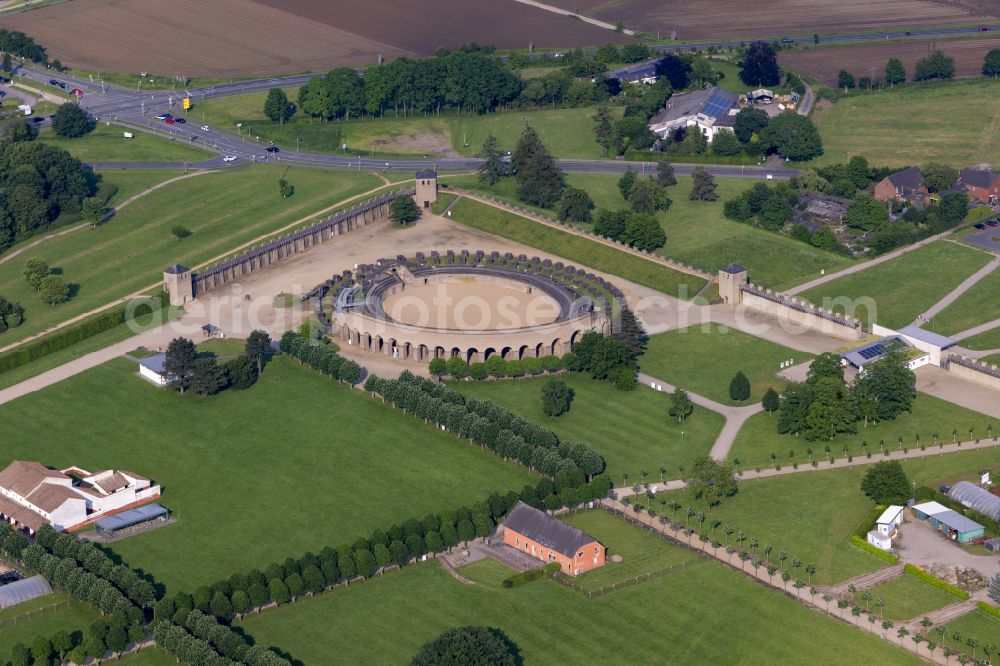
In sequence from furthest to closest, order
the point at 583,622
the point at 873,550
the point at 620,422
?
the point at 620,422 < the point at 873,550 < the point at 583,622

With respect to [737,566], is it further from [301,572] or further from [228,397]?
[228,397]

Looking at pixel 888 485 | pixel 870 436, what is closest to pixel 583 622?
pixel 888 485

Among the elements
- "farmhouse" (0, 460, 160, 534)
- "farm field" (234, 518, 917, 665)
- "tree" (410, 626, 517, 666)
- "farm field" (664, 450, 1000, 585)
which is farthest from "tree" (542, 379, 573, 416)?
"tree" (410, 626, 517, 666)

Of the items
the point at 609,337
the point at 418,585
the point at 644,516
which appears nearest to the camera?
the point at 418,585

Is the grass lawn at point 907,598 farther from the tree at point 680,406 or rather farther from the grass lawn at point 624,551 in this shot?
the tree at point 680,406

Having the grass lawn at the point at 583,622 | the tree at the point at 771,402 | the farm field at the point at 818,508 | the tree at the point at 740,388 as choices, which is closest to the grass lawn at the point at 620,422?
the tree at the point at 740,388

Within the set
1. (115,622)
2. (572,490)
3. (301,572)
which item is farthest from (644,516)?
(115,622)

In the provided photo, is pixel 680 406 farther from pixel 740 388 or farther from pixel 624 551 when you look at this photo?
pixel 624 551
